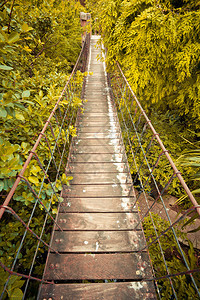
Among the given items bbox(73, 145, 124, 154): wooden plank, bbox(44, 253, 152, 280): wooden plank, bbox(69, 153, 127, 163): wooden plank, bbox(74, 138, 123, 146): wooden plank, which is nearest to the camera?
bbox(44, 253, 152, 280): wooden plank

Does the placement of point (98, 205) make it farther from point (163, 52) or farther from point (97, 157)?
point (163, 52)

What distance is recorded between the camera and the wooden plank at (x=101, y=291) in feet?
4.41

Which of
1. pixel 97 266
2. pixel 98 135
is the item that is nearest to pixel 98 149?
pixel 98 135

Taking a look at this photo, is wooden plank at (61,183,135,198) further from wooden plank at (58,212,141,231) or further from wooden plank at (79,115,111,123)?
wooden plank at (79,115,111,123)

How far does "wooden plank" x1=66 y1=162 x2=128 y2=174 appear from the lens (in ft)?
8.10

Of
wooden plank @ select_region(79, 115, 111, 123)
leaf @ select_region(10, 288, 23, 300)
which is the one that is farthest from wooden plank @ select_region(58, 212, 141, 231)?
wooden plank @ select_region(79, 115, 111, 123)

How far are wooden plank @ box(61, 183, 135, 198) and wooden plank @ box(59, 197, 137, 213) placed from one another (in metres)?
0.07

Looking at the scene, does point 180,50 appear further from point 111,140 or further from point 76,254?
point 76,254

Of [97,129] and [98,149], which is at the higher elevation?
[97,129]

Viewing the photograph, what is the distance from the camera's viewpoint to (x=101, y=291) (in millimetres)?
1387

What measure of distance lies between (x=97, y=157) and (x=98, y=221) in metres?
1.17

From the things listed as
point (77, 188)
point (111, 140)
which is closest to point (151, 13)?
point (111, 140)

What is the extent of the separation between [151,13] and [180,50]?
35.1 inches

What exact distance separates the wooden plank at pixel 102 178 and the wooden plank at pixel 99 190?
0.06m
